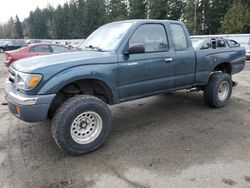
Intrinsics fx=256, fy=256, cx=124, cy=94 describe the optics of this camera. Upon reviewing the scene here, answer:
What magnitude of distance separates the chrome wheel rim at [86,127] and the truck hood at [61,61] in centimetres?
75

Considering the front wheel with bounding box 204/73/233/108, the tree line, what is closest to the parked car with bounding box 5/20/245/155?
the front wheel with bounding box 204/73/233/108

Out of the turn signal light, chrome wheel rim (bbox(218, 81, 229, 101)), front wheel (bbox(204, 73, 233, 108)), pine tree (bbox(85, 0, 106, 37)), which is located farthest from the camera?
pine tree (bbox(85, 0, 106, 37))

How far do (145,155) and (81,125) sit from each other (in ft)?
3.43

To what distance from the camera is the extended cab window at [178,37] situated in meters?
4.88

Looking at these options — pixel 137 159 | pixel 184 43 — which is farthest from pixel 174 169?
pixel 184 43

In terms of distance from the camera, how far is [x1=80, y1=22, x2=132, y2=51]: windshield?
425cm

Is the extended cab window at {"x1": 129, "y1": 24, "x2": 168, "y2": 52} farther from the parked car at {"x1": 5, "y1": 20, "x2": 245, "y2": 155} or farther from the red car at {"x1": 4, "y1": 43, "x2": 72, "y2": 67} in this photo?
the red car at {"x1": 4, "y1": 43, "x2": 72, "y2": 67}

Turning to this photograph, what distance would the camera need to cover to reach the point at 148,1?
5234 centimetres

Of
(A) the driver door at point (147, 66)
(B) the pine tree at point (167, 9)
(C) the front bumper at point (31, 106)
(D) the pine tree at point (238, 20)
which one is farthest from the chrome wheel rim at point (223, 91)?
(B) the pine tree at point (167, 9)

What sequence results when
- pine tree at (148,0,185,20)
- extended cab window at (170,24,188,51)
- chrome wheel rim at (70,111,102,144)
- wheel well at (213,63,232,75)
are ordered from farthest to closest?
pine tree at (148,0,185,20), wheel well at (213,63,232,75), extended cab window at (170,24,188,51), chrome wheel rim at (70,111,102,144)

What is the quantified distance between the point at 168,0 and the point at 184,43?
48.1m

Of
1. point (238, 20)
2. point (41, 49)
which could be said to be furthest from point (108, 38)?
point (238, 20)

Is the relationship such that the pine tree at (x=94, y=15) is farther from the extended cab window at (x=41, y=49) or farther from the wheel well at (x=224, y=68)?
the wheel well at (x=224, y=68)

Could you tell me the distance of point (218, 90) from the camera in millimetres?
5832
